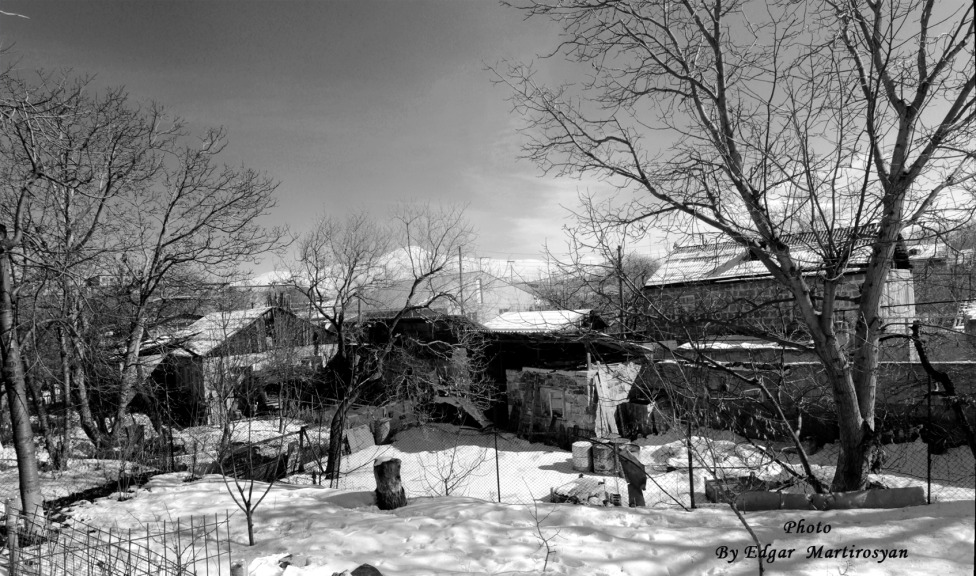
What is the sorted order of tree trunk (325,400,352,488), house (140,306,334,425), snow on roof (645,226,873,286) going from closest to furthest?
snow on roof (645,226,873,286), tree trunk (325,400,352,488), house (140,306,334,425)

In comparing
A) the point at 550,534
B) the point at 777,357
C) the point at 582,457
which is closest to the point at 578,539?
the point at 550,534

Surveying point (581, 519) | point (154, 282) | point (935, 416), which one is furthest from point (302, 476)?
point (935, 416)

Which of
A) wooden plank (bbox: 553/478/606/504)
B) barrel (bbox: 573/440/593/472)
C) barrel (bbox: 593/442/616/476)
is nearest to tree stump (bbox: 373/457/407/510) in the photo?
wooden plank (bbox: 553/478/606/504)

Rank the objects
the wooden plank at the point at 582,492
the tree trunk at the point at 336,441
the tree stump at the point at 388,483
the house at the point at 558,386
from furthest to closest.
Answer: the house at the point at 558,386 → the tree trunk at the point at 336,441 → the wooden plank at the point at 582,492 → the tree stump at the point at 388,483

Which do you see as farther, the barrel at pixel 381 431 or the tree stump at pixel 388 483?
the barrel at pixel 381 431

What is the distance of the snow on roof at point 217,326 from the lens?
19594 millimetres

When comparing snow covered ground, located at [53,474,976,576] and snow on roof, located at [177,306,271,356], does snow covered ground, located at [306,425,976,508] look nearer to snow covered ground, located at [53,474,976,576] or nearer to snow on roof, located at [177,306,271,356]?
snow covered ground, located at [53,474,976,576]

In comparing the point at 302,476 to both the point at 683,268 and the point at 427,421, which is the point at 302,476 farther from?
the point at 683,268

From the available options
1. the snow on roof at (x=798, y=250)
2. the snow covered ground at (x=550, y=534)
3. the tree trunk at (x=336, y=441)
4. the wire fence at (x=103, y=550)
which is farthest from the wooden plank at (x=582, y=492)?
the wire fence at (x=103, y=550)

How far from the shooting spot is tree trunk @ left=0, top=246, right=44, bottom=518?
6.19m

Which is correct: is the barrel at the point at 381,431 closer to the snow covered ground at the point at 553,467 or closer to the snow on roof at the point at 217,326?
the snow covered ground at the point at 553,467

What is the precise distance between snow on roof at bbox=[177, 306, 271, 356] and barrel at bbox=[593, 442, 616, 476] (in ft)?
44.4

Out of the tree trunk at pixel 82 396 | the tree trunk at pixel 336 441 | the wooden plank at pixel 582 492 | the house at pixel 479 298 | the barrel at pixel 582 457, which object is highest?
the house at pixel 479 298

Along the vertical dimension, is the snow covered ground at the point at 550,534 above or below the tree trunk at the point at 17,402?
below
